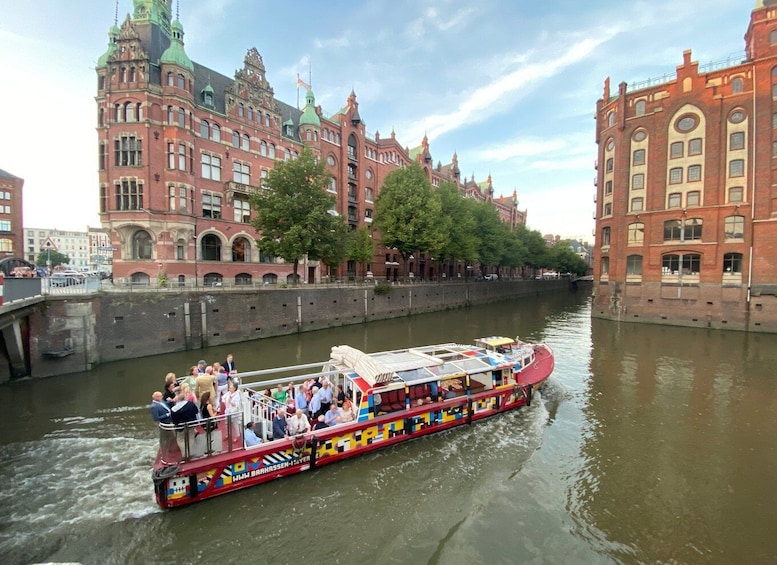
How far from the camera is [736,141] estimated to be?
35.3 meters

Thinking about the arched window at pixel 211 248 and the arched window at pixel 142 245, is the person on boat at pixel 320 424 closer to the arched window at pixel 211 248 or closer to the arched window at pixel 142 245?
the arched window at pixel 142 245

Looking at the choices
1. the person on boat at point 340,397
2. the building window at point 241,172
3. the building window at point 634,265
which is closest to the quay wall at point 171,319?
the building window at point 241,172

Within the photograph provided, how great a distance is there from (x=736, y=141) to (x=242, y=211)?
164ft

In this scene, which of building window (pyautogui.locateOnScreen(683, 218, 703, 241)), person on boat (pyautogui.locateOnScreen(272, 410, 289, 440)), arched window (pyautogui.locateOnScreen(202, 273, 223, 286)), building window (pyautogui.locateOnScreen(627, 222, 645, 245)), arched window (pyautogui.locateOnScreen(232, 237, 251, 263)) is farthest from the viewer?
building window (pyautogui.locateOnScreen(627, 222, 645, 245))

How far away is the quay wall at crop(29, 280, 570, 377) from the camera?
1950 centimetres

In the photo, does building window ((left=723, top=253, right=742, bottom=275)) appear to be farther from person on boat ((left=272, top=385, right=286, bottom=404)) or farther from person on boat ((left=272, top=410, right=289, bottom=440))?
person on boat ((left=272, top=410, right=289, bottom=440))

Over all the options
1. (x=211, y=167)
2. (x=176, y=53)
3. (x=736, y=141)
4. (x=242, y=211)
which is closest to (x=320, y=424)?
(x=242, y=211)

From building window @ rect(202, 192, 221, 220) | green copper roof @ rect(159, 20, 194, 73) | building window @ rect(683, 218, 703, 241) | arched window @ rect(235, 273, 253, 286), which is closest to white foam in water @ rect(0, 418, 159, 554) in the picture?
arched window @ rect(235, 273, 253, 286)

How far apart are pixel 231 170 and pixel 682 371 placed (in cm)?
4226

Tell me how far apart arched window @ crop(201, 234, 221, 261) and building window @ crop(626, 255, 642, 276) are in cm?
4442

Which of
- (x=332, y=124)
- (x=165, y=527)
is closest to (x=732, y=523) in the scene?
(x=165, y=527)

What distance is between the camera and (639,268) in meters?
40.1

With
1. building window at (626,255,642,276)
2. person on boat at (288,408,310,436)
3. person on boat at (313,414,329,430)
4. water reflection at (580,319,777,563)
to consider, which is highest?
building window at (626,255,642,276)

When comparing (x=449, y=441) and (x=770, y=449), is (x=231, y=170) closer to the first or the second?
(x=449, y=441)
